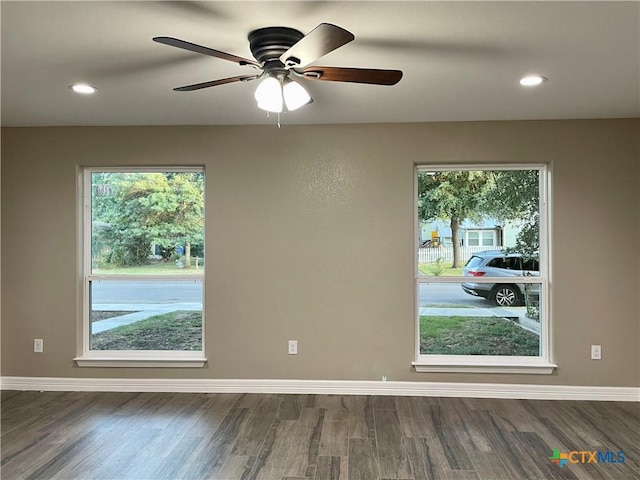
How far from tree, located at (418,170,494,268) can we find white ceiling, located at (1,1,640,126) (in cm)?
52

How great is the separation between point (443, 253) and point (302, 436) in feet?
6.54

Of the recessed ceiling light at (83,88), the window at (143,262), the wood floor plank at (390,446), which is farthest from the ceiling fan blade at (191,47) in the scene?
the wood floor plank at (390,446)

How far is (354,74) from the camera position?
2010mm

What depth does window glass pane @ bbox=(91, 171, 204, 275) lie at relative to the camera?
3.93m

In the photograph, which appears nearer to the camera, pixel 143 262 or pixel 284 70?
pixel 284 70

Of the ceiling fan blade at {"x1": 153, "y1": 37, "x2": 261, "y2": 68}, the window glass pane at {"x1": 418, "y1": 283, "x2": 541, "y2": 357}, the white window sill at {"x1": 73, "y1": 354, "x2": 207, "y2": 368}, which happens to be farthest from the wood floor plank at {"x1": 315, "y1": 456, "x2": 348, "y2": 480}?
the ceiling fan blade at {"x1": 153, "y1": 37, "x2": 261, "y2": 68}

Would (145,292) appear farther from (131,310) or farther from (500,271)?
(500,271)

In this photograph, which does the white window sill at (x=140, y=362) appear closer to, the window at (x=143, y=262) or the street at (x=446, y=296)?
the window at (x=143, y=262)

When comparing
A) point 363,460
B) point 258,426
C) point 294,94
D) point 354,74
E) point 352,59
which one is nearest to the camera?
point 354,74

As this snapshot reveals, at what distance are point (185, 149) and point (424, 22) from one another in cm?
253

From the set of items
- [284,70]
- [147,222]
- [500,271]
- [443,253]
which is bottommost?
[500,271]

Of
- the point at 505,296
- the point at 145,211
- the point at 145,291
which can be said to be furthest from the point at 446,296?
the point at 145,211

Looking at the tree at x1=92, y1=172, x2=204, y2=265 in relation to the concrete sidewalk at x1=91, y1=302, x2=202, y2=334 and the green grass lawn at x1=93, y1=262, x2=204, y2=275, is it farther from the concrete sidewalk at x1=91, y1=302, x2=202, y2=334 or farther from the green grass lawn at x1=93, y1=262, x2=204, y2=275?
the concrete sidewalk at x1=91, y1=302, x2=202, y2=334

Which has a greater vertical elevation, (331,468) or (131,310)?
(131,310)
